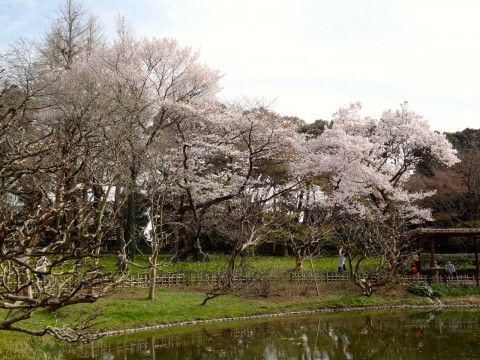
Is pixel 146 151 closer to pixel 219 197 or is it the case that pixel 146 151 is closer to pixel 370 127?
pixel 219 197

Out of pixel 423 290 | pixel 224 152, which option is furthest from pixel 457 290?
pixel 224 152

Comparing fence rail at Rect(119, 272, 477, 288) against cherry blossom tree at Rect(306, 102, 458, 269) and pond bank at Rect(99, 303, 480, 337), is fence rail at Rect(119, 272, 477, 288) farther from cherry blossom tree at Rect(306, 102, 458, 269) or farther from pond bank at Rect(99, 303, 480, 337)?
cherry blossom tree at Rect(306, 102, 458, 269)

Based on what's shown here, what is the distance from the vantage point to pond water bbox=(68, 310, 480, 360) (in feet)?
41.4

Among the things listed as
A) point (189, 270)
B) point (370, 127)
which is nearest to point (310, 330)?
point (189, 270)

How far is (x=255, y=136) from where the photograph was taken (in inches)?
1033

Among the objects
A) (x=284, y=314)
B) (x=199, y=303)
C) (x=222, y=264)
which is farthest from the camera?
(x=222, y=264)

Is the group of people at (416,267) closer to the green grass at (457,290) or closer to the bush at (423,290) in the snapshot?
the green grass at (457,290)

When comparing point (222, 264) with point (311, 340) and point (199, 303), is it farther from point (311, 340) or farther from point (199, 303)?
point (311, 340)

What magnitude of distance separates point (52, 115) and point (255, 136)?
9405 mm

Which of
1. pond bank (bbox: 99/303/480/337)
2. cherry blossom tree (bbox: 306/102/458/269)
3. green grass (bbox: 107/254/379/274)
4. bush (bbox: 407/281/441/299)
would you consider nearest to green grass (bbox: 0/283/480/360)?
pond bank (bbox: 99/303/480/337)

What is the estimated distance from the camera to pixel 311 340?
14.3 metres

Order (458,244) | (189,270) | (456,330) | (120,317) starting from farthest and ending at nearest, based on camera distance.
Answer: (458,244) < (189,270) < (120,317) < (456,330)

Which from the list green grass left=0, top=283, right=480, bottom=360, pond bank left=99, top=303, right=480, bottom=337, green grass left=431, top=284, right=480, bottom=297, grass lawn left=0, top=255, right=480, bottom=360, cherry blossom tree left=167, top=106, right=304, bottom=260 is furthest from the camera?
cherry blossom tree left=167, top=106, right=304, bottom=260

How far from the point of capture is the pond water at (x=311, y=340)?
497 inches
